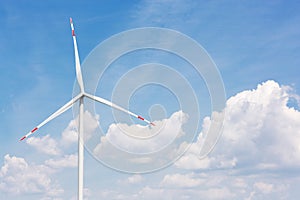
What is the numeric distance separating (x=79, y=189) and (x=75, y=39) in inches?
962

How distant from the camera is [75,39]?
80.6 metres

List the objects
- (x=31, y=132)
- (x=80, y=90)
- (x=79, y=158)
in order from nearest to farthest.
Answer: (x=31, y=132) → (x=79, y=158) → (x=80, y=90)

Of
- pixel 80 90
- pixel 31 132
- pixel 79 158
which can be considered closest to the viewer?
pixel 31 132

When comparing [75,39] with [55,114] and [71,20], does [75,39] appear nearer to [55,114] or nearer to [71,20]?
[71,20]

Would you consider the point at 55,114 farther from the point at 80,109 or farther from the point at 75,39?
the point at 75,39

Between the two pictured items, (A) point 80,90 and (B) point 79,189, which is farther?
(A) point 80,90

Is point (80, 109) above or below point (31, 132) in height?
above

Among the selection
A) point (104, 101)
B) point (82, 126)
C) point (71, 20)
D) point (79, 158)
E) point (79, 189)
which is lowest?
point (79, 189)

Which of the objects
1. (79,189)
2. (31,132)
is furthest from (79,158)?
(31,132)

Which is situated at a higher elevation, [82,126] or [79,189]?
[82,126]

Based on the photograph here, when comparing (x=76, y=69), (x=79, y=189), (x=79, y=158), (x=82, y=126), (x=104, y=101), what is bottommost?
(x=79, y=189)

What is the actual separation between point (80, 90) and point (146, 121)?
49.5 ft

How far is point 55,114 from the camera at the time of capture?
77062 millimetres

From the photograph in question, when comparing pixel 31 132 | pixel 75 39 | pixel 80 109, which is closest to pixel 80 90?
pixel 80 109
